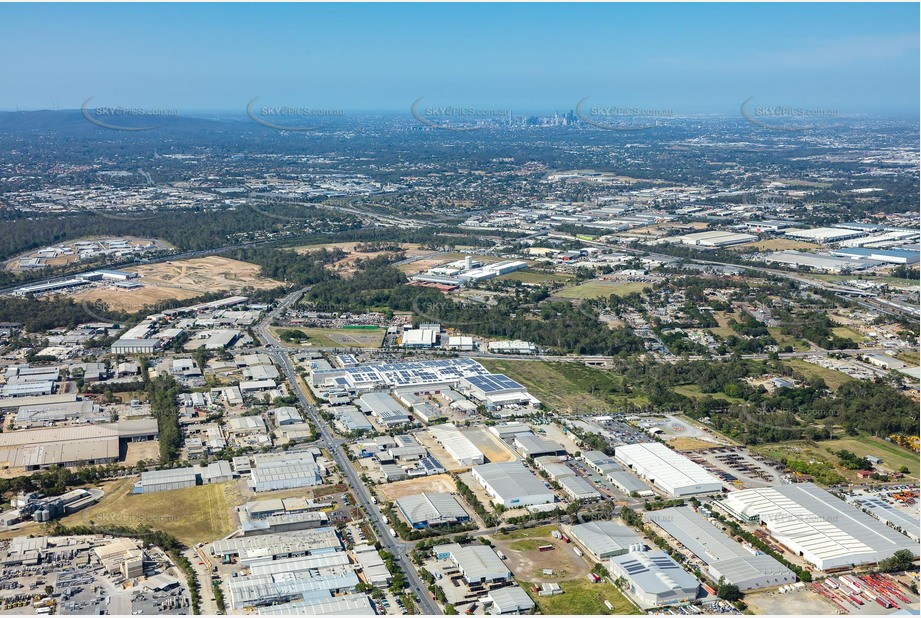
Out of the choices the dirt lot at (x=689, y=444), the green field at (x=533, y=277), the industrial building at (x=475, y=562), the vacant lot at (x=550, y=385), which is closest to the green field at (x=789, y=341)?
the vacant lot at (x=550, y=385)

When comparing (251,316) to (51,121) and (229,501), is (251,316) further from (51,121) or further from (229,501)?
(51,121)

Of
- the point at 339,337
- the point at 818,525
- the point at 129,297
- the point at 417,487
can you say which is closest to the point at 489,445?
the point at 417,487

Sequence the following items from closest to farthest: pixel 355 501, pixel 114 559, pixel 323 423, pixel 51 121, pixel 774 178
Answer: pixel 114 559
pixel 355 501
pixel 323 423
pixel 774 178
pixel 51 121

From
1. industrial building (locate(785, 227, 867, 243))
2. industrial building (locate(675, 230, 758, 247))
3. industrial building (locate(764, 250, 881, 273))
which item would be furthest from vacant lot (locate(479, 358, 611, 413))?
industrial building (locate(785, 227, 867, 243))

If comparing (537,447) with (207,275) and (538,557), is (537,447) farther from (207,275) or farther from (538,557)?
(207,275)

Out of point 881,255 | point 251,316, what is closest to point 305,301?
point 251,316

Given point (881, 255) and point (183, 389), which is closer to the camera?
point (183, 389)

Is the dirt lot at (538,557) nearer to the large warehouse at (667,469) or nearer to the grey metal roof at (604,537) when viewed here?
the grey metal roof at (604,537)

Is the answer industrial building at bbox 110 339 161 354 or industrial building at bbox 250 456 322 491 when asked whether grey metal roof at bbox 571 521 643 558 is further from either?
industrial building at bbox 110 339 161 354
